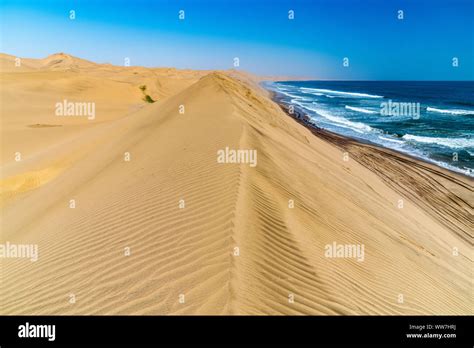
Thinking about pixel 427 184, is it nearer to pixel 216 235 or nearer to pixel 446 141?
pixel 446 141

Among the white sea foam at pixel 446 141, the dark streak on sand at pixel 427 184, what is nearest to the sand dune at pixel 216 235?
the dark streak on sand at pixel 427 184

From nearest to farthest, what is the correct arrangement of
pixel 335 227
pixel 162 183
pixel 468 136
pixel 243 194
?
pixel 243 194, pixel 335 227, pixel 162 183, pixel 468 136

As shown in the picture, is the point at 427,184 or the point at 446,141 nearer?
the point at 427,184

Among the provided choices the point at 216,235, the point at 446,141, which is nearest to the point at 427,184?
the point at 446,141

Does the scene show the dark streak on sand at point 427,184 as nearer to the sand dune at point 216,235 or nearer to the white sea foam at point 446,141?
the sand dune at point 216,235

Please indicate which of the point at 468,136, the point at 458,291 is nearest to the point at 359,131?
the point at 468,136

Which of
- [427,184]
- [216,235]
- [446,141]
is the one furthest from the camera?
[446,141]

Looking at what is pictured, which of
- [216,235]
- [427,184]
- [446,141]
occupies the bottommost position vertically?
[427,184]
